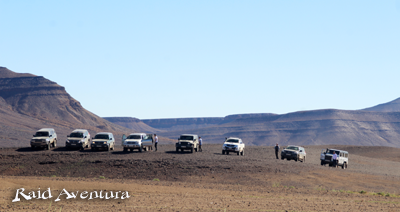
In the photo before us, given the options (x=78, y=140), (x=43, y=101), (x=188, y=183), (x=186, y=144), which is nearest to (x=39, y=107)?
(x=43, y=101)

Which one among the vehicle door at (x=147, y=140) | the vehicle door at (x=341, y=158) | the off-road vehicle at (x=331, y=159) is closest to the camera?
the off-road vehicle at (x=331, y=159)

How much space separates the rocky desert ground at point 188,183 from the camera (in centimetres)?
1653

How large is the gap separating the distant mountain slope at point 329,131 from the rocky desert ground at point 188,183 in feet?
452

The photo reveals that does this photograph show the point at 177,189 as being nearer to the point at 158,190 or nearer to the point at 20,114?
the point at 158,190

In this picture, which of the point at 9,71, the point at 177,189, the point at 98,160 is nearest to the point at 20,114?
the point at 9,71

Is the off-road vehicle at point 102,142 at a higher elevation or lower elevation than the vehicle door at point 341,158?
higher

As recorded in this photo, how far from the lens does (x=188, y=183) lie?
25.8 meters

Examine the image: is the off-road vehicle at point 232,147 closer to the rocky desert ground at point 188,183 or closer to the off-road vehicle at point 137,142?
the rocky desert ground at point 188,183

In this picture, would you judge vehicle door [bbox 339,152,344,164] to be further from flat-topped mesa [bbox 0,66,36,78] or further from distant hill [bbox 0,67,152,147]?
flat-topped mesa [bbox 0,66,36,78]

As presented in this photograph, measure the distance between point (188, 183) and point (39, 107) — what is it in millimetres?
122589

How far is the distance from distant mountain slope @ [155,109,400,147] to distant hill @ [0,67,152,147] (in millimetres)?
59942

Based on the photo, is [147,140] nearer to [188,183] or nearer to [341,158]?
[188,183]

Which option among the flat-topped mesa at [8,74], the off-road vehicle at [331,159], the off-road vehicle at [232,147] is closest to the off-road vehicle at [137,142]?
the off-road vehicle at [232,147]

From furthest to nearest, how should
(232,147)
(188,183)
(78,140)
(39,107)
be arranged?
(39,107), (232,147), (78,140), (188,183)
